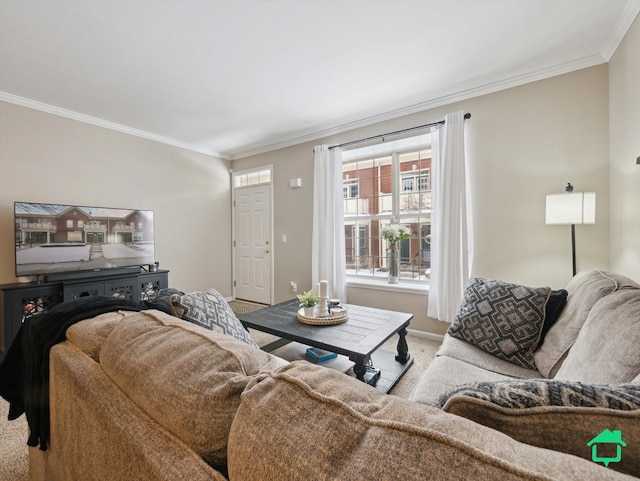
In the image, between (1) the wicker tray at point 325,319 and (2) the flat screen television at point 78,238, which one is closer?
(1) the wicker tray at point 325,319

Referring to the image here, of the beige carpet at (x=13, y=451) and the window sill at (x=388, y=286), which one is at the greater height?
the window sill at (x=388, y=286)

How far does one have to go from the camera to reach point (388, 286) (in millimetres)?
3367

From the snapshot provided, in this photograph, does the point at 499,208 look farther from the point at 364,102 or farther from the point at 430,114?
the point at 364,102

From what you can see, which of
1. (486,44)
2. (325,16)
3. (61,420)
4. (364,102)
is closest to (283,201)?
(364,102)

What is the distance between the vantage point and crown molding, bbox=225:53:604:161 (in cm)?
238

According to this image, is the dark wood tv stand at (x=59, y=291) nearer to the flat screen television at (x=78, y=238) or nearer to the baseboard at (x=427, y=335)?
the flat screen television at (x=78, y=238)

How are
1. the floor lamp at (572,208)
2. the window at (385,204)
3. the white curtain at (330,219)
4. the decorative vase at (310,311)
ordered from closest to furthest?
the floor lamp at (572,208) < the decorative vase at (310,311) < the window at (385,204) < the white curtain at (330,219)

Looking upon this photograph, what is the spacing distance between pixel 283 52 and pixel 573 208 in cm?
250

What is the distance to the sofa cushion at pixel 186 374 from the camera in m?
0.52

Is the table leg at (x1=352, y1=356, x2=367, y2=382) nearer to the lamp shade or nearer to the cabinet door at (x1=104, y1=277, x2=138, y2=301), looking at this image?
the lamp shade

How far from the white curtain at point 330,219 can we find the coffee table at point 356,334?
40.8 inches

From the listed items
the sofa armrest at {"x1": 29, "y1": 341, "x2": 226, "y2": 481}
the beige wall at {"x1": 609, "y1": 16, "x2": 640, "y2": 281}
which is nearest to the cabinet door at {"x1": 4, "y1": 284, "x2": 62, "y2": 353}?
the sofa armrest at {"x1": 29, "y1": 341, "x2": 226, "y2": 481}

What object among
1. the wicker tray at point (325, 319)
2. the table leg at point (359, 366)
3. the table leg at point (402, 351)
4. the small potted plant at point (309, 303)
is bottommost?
the table leg at point (402, 351)

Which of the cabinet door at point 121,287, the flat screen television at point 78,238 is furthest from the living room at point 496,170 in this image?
the cabinet door at point 121,287
